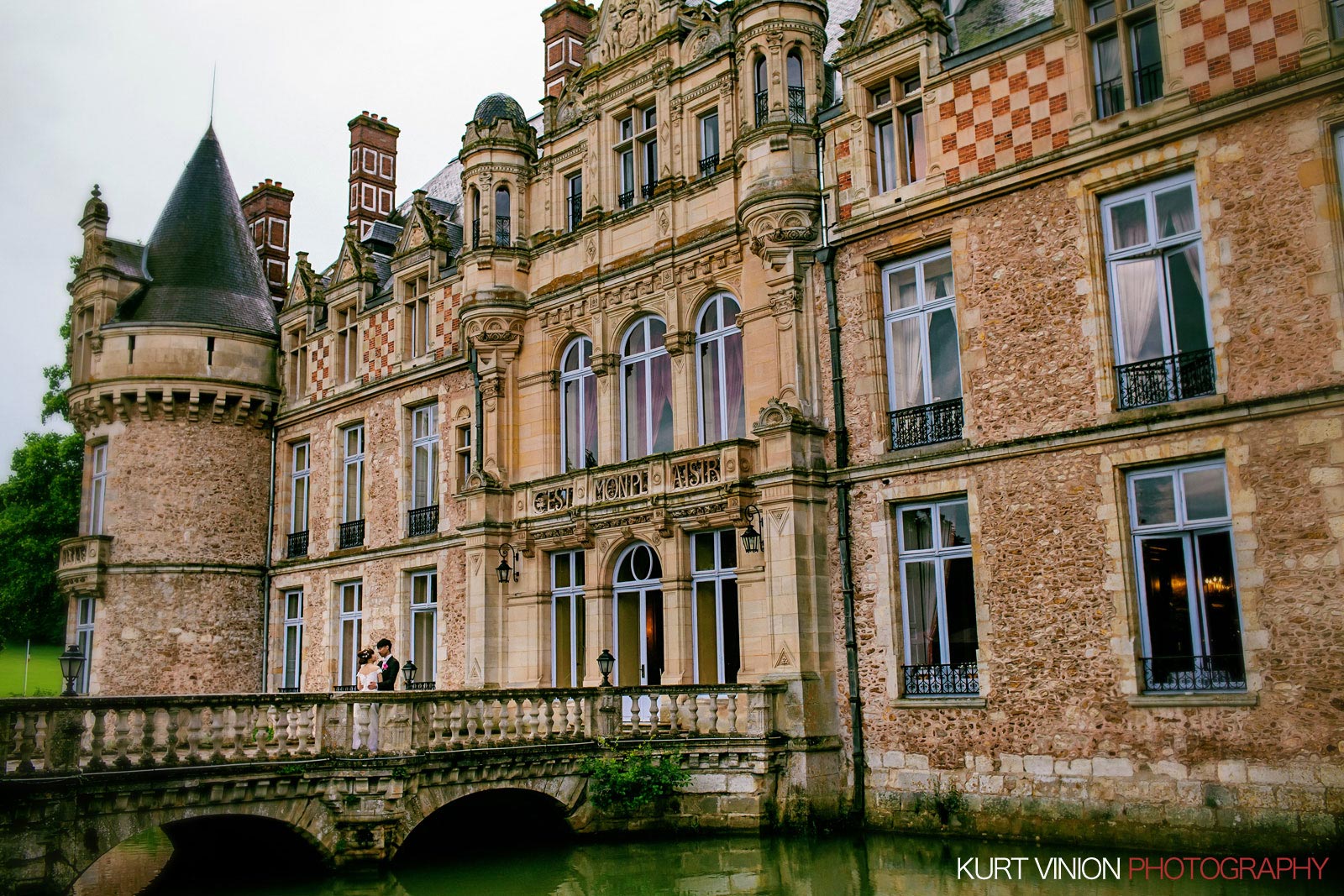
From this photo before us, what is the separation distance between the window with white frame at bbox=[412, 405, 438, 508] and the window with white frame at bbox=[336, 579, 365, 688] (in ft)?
7.21

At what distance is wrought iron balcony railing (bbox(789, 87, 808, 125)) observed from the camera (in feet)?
51.6

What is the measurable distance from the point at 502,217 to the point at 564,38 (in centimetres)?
434

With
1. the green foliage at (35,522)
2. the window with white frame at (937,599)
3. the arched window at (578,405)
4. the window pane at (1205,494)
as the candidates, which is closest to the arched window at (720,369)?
the arched window at (578,405)

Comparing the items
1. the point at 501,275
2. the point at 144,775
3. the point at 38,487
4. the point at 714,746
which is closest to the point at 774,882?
the point at 714,746

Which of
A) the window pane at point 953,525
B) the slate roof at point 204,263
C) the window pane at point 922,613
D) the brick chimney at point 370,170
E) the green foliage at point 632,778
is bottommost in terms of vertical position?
the green foliage at point 632,778

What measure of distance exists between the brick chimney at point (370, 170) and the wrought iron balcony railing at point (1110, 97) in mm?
17382

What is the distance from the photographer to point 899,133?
1491 cm

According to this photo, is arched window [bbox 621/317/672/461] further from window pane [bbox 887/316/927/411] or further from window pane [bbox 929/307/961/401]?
window pane [bbox 929/307/961/401]

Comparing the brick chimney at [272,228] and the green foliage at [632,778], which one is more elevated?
the brick chimney at [272,228]

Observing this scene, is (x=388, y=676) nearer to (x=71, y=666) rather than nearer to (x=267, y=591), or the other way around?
(x=71, y=666)

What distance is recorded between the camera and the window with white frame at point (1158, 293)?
12078mm

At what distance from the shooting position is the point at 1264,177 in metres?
11.6

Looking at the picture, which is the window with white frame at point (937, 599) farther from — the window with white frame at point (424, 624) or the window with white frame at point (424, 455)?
the window with white frame at point (424, 455)

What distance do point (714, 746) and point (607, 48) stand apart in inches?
432
